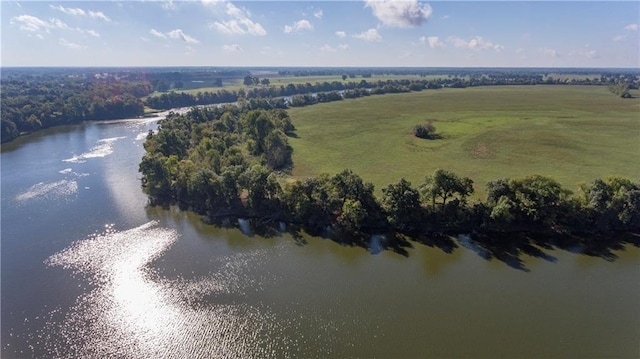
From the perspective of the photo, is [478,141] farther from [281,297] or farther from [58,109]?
[58,109]

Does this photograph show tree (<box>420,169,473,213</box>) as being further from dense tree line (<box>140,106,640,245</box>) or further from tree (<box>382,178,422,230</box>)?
tree (<box>382,178,422,230</box>)

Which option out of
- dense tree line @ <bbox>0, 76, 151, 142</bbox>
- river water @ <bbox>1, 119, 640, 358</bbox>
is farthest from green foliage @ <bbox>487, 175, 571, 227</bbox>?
dense tree line @ <bbox>0, 76, 151, 142</bbox>

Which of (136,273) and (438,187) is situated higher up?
(438,187)

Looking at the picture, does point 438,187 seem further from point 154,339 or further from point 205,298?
point 154,339

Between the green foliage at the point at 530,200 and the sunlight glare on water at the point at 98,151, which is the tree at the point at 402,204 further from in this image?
the sunlight glare on water at the point at 98,151

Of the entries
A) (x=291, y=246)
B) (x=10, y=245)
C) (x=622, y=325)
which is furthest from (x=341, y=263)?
(x=10, y=245)

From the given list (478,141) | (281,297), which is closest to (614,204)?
(281,297)
